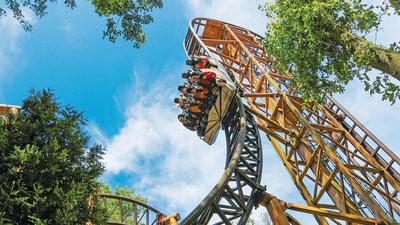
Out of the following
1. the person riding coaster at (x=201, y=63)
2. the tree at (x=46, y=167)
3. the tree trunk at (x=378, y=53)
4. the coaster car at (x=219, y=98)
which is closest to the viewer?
the tree at (x=46, y=167)

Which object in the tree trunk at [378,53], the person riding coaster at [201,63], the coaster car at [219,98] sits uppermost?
the person riding coaster at [201,63]

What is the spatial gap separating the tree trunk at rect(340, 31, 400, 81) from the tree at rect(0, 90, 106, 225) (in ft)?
13.1

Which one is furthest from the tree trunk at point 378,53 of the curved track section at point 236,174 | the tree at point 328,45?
the curved track section at point 236,174

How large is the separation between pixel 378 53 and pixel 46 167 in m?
4.66

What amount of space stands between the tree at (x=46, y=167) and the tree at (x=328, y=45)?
3.65 meters

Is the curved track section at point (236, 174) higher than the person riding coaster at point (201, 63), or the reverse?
the person riding coaster at point (201, 63)

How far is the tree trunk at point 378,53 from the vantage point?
5874 millimetres

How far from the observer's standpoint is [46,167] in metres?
4.10

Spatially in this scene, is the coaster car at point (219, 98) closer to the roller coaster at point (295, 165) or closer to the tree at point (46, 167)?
the roller coaster at point (295, 165)

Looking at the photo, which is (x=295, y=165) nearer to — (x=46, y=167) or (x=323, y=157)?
(x=323, y=157)

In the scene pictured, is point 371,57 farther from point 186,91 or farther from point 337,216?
point 186,91

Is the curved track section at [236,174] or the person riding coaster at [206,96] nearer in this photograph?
the curved track section at [236,174]

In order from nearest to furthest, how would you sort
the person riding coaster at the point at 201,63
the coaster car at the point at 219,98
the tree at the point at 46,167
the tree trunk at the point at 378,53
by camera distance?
the tree at the point at 46,167 < the tree trunk at the point at 378,53 < the coaster car at the point at 219,98 < the person riding coaster at the point at 201,63

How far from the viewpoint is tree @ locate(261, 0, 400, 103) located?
20.5 ft
